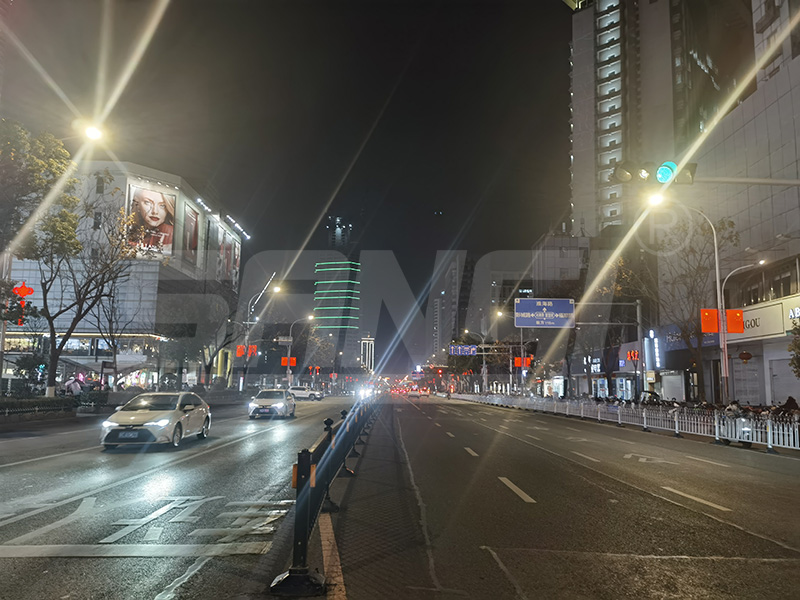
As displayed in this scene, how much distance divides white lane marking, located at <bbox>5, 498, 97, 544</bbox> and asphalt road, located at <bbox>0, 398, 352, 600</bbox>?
13mm

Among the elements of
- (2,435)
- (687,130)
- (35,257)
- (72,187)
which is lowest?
(2,435)

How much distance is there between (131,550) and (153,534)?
0.74m

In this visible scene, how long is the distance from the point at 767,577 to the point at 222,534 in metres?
5.81

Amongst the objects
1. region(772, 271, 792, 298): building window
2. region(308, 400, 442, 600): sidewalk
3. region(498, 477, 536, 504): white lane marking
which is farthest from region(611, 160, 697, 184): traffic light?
region(772, 271, 792, 298): building window

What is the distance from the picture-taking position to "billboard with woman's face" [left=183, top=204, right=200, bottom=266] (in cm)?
8956

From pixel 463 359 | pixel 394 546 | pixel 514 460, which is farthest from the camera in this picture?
pixel 463 359

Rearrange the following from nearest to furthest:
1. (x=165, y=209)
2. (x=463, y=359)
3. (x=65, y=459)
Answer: (x=65, y=459), (x=165, y=209), (x=463, y=359)

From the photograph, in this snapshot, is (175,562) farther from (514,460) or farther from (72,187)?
(72,187)

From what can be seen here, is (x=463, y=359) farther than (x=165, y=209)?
Yes

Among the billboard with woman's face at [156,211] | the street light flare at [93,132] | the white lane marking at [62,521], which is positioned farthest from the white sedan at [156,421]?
the billboard with woman's face at [156,211]

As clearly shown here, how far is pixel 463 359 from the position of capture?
105 meters

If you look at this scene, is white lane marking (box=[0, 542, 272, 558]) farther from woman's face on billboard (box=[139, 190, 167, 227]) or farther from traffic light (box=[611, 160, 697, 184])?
woman's face on billboard (box=[139, 190, 167, 227])

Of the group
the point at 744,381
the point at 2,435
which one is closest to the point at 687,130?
the point at 744,381

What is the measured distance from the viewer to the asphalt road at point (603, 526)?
5625mm
